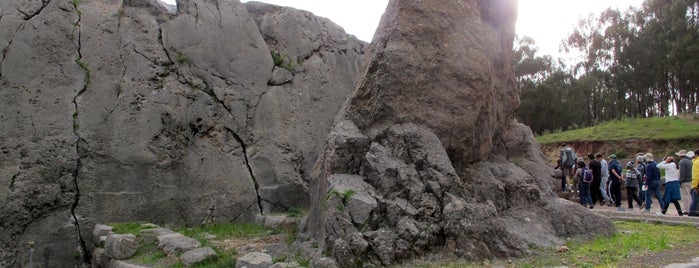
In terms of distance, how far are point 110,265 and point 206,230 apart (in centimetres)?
197

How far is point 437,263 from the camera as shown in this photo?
5.65 m

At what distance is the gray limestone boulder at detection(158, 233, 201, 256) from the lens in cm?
635

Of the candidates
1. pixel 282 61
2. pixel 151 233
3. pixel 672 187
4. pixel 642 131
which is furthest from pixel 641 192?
pixel 642 131

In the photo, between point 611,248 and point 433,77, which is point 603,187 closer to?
point 611,248

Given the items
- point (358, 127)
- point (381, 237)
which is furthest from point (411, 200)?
point (358, 127)

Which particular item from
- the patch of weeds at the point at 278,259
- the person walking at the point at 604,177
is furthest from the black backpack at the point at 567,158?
the patch of weeds at the point at 278,259

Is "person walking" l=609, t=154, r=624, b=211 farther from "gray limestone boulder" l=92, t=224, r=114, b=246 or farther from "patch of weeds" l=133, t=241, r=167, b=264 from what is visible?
"gray limestone boulder" l=92, t=224, r=114, b=246

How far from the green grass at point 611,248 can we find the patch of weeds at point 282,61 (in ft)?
19.7

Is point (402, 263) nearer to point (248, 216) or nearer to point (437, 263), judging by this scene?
point (437, 263)

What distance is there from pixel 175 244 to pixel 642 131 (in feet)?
94.3

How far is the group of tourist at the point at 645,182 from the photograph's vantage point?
35.9ft

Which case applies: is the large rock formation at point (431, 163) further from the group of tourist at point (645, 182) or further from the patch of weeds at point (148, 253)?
the group of tourist at point (645, 182)

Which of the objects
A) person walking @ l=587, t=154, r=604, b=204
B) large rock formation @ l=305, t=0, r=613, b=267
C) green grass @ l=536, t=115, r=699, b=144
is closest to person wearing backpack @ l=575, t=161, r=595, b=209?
person walking @ l=587, t=154, r=604, b=204

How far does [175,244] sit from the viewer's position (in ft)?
21.2
